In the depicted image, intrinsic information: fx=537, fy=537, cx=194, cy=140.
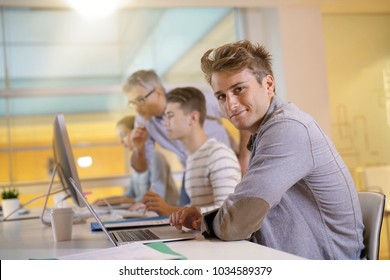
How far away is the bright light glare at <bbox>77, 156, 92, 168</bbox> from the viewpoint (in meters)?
4.57

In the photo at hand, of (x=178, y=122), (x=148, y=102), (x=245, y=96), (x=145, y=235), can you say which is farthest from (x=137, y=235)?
(x=148, y=102)

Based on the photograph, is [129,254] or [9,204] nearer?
[129,254]

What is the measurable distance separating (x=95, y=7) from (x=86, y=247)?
357 centimetres

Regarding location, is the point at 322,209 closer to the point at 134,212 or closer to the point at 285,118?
the point at 285,118

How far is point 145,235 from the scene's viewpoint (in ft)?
5.11

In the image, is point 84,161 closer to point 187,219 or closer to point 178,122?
point 178,122

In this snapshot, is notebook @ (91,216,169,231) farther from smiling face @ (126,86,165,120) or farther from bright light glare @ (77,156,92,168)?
bright light glare @ (77,156,92,168)

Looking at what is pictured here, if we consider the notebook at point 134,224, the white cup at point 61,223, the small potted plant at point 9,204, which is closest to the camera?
the white cup at point 61,223

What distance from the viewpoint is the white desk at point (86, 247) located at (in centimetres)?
126

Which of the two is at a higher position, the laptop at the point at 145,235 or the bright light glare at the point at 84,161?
the bright light glare at the point at 84,161

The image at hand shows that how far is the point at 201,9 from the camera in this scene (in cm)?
483

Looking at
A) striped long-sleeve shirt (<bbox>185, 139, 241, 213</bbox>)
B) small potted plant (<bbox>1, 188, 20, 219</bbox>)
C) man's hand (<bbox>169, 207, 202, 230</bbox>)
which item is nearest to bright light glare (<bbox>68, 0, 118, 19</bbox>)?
small potted plant (<bbox>1, 188, 20, 219</bbox>)

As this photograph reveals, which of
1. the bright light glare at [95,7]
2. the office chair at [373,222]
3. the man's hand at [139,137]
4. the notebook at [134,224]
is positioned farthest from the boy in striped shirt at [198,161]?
the bright light glare at [95,7]

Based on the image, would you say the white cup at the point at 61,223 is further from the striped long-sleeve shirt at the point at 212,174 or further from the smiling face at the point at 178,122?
the smiling face at the point at 178,122
